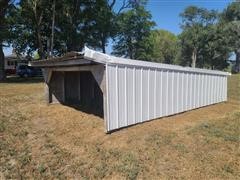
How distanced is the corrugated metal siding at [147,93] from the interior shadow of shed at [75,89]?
9.31 ft

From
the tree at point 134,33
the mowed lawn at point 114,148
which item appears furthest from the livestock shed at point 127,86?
the tree at point 134,33

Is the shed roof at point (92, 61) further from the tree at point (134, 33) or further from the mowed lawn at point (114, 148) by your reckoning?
the tree at point (134, 33)

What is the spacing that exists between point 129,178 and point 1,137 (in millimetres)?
3524

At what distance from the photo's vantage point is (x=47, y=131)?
696cm

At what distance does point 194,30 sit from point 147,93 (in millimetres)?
39731

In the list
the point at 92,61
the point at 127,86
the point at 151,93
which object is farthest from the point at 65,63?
the point at 151,93

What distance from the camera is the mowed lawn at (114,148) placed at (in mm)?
4879

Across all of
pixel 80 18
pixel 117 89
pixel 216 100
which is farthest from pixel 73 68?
pixel 80 18

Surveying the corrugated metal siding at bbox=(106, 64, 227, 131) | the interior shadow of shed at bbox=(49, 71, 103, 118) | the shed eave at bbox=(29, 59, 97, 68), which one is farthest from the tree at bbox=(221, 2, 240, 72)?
the shed eave at bbox=(29, 59, 97, 68)

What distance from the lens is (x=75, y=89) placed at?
1140 centimetres

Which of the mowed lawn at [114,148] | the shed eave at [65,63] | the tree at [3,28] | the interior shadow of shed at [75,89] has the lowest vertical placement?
the mowed lawn at [114,148]

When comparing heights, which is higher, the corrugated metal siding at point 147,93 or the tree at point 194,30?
the tree at point 194,30

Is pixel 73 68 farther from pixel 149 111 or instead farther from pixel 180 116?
pixel 180 116

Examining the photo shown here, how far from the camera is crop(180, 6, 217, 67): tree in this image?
145ft
